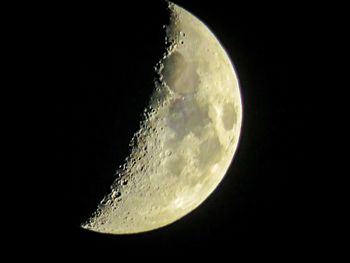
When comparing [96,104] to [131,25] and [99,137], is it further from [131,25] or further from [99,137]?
[131,25]

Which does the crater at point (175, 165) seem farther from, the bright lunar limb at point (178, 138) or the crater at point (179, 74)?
the crater at point (179, 74)

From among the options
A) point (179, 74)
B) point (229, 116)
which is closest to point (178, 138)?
point (179, 74)

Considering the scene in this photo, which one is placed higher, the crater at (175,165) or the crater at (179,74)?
the crater at (179,74)

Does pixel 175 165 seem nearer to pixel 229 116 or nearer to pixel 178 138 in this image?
pixel 178 138

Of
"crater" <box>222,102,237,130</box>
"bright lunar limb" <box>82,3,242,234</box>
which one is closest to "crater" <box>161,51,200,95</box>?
"bright lunar limb" <box>82,3,242,234</box>

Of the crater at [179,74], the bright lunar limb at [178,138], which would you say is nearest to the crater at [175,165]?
the bright lunar limb at [178,138]

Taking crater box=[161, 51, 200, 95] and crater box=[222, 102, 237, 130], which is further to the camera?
crater box=[222, 102, 237, 130]

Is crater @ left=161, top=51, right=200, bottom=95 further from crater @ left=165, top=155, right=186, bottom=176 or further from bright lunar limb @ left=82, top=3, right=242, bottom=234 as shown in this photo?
crater @ left=165, top=155, right=186, bottom=176

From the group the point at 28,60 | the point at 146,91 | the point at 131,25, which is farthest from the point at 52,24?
the point at 146,91
